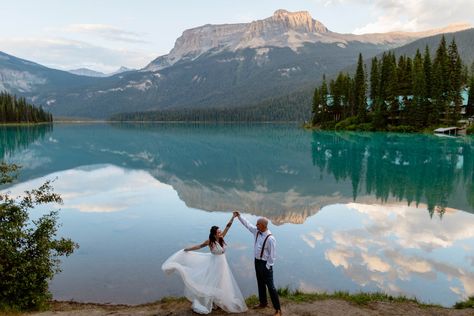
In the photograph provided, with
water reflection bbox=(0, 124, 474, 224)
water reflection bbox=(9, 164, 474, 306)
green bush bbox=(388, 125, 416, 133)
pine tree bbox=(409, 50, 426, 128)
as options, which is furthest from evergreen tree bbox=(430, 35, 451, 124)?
water reflection bbox=(9, 164, 474, 306)

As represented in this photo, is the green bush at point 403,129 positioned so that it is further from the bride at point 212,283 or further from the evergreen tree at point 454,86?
the bride at point 212,283

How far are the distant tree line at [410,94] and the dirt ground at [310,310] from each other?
10149 centimetres

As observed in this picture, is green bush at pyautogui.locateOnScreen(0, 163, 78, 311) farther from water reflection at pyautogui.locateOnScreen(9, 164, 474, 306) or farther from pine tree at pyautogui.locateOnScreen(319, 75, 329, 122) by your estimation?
pine tree at pyautogui.locateOnScreen(319, 75, 329, 122)

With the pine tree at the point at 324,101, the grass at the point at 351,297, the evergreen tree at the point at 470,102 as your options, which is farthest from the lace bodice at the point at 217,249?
the pine tree at the point at 324,101

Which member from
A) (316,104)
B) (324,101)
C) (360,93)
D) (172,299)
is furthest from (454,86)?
(172,299)

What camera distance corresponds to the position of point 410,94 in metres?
113

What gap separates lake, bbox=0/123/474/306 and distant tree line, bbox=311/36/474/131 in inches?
1964

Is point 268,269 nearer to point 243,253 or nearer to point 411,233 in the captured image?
point 243,253

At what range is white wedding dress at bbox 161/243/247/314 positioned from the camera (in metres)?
12.7

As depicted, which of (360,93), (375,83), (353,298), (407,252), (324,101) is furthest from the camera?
(324,101)

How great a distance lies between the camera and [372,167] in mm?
53594

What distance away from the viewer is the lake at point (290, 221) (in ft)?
57.0

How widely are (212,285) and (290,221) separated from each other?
15567mm

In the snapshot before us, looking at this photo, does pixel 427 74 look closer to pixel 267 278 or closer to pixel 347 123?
pixel 347 123
